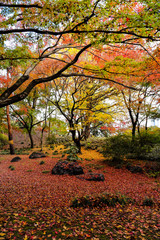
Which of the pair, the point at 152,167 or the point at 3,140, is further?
the point at 3,140

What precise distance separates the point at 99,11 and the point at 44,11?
4.38 feet

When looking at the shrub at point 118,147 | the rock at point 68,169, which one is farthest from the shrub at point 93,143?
the rock at point 68,169

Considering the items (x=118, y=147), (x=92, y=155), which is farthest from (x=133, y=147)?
(x=92, y=155)

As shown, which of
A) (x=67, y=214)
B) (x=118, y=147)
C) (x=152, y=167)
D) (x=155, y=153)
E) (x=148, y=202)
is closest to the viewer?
(x=67, y=214)

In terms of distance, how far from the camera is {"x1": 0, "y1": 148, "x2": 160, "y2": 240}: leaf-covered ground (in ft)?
9.00

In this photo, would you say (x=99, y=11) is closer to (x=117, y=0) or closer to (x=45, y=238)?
(x=117, y=0)

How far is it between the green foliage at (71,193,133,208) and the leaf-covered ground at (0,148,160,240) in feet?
0.51

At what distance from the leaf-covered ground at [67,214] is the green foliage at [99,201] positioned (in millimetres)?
154

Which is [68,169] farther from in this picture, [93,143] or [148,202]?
[93,143]

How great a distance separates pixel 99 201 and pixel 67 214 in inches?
42.0

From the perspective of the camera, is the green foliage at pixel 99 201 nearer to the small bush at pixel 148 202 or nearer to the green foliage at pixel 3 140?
the small bush at pixel 148 202

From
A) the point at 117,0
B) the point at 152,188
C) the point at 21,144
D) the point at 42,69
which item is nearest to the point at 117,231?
the point at 152,188

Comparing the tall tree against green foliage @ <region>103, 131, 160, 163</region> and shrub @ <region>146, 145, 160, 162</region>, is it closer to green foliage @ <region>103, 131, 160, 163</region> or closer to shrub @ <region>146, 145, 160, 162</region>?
green foliage @ <region>103, 131, 160, 163</region>

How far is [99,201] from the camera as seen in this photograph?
13.6 feet
